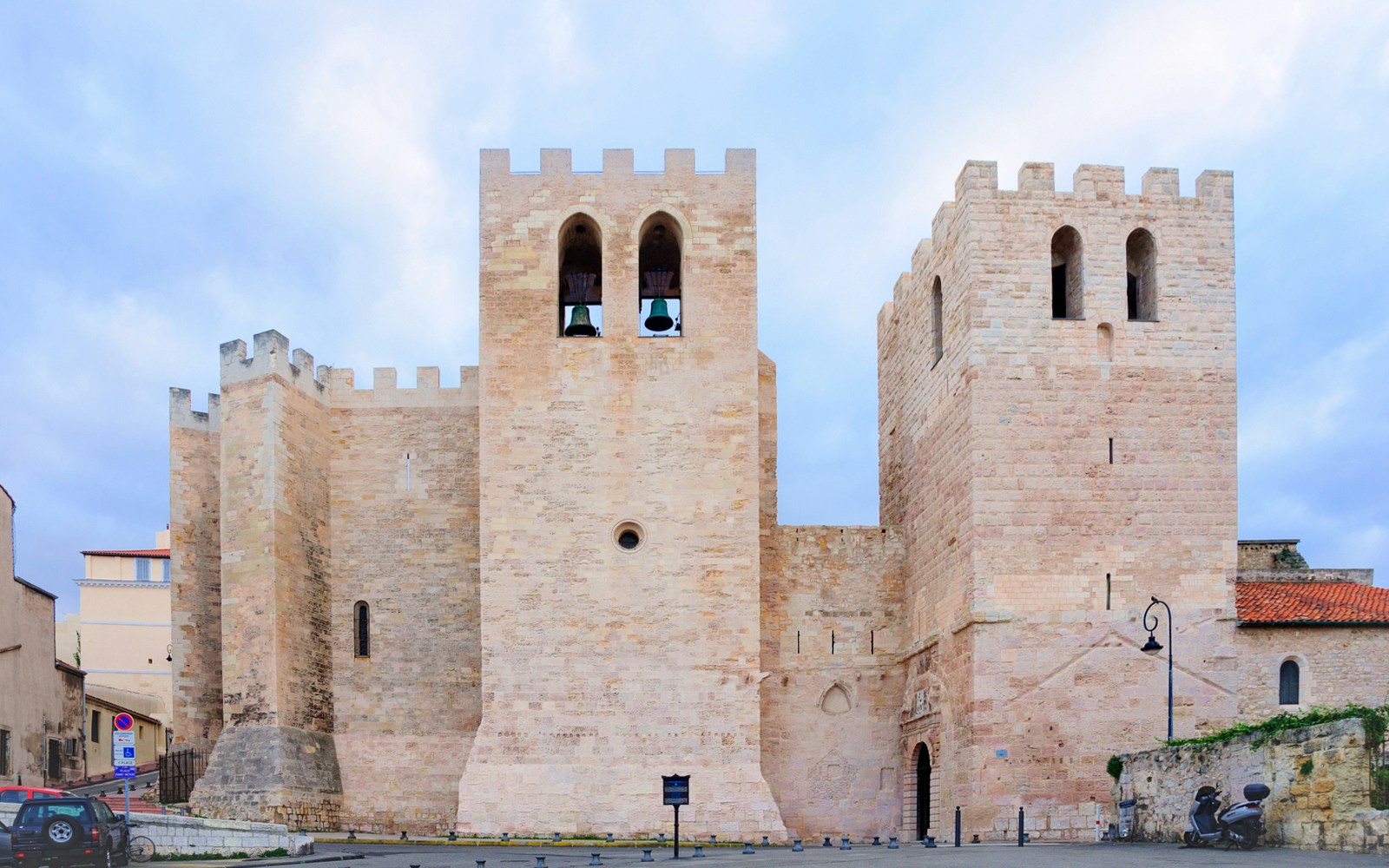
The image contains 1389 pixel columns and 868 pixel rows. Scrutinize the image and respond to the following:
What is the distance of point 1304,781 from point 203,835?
43.0ft

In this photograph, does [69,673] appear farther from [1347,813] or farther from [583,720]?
[1347,813]

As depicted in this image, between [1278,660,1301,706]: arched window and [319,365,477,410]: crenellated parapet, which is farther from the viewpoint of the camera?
[319,365,477,410]: crenellated parapet

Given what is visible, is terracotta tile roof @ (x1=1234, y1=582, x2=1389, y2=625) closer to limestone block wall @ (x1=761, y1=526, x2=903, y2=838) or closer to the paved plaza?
the paved plaza

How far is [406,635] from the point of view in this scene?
28.8 meters

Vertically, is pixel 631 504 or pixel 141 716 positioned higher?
pixel 631 504

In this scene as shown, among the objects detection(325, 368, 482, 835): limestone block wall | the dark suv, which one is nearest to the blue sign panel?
the dark suv

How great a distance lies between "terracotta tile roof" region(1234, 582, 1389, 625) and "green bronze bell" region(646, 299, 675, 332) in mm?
10724

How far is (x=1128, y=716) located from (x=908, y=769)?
194 inches

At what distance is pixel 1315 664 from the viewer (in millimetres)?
24609

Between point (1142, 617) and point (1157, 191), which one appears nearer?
point (1142, 617)

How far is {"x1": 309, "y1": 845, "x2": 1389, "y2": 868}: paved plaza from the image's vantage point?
15.9 m

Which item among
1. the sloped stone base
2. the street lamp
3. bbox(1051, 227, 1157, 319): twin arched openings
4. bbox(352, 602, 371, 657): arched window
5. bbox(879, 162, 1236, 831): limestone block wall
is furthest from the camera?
bbox(352, 602, 371, 657): arched window

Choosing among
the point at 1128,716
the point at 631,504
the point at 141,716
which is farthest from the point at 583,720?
the point at 141,716

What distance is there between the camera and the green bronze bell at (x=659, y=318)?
28047mm
